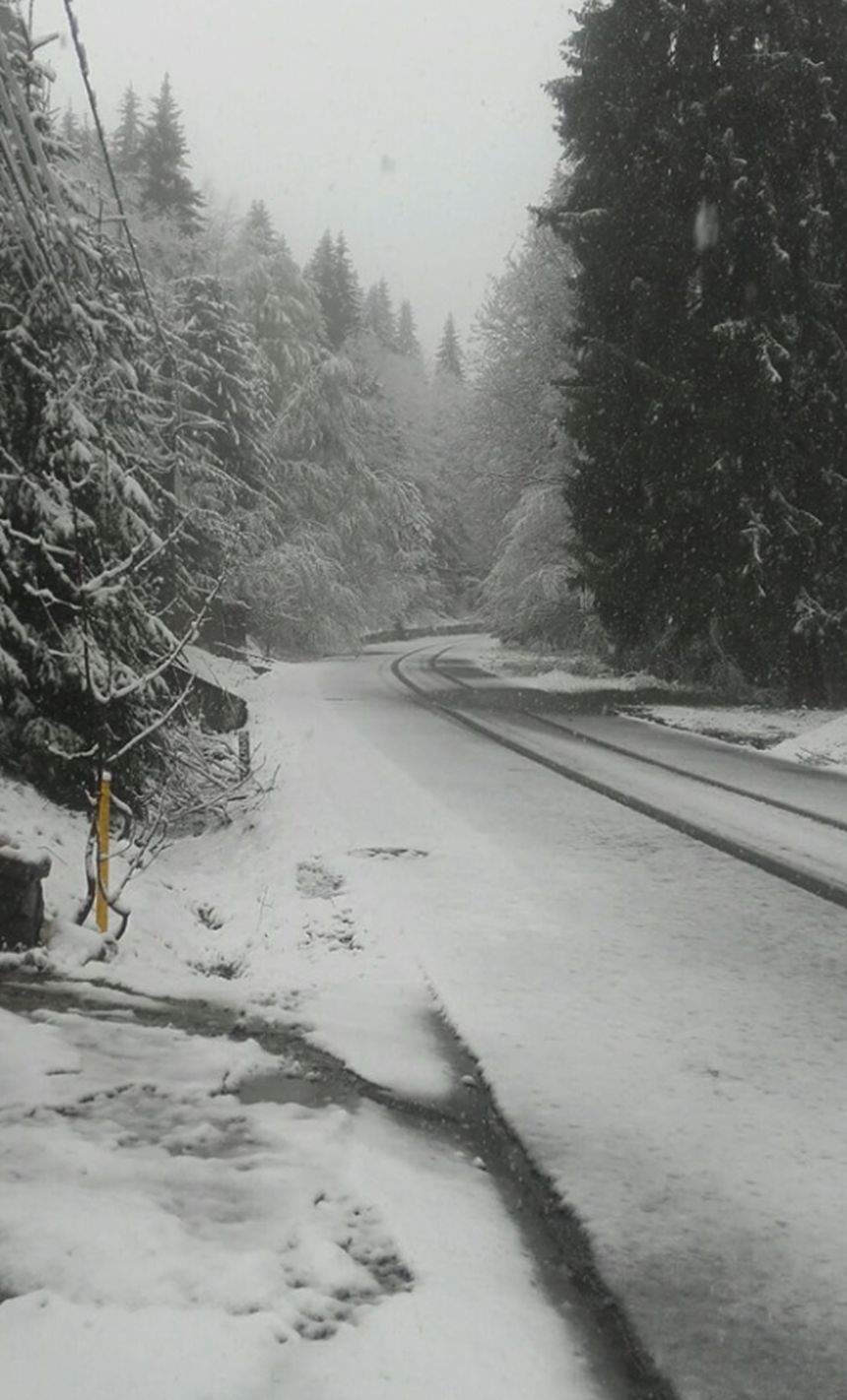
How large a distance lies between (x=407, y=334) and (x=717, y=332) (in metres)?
99.1

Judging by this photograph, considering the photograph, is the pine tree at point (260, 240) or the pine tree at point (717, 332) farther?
the pine tree at point (260, 240)

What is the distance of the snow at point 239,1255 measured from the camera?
2527 millimetres

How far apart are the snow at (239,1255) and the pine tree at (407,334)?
104 meters

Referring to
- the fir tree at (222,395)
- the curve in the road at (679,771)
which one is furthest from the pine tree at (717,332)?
the fir tree at (222,395)

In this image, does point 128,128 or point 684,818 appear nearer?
point 684,818

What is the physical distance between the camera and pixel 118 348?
9227mm

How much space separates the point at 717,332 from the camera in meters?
18.4

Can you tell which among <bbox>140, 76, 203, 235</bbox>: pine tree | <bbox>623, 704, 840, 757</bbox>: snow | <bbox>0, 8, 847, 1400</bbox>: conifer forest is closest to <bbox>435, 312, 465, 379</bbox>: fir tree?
<bbox>140, 76, 203, 235</bbox>: pine tree

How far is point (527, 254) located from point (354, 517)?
11.0 meters

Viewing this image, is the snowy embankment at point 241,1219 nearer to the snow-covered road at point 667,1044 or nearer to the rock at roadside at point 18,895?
the rock at roadside at point 18,895

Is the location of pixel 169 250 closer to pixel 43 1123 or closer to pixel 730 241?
pixel 730 241

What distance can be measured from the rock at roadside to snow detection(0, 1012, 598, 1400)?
145cm

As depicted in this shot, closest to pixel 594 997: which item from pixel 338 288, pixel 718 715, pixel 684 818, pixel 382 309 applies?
pixel 684 818

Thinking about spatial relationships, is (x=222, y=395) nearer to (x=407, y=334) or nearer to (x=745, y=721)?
(x=745, y=721)
